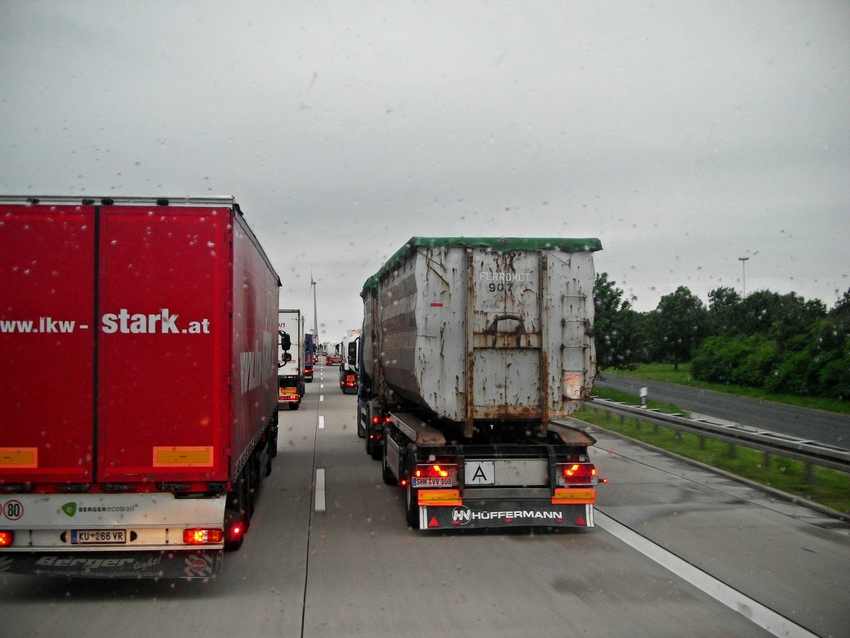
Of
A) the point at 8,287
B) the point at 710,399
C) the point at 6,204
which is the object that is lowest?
the point at 710,399

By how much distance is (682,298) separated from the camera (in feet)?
271

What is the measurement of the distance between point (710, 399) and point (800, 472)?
29694 mm

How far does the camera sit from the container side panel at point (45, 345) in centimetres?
724

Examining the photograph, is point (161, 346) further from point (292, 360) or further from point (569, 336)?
point (292, 360)

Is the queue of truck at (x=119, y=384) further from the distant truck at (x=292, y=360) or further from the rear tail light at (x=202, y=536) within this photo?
the distant truck at (x=292, y=360)

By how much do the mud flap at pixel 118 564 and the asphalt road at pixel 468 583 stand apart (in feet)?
1.02

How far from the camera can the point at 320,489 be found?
45.9 ft

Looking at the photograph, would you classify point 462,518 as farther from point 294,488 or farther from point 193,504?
point 294,488

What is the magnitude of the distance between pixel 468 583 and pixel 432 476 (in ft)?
6.73

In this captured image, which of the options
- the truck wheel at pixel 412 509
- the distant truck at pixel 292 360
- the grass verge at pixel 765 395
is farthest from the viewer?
the grass verge at pixel 765 395

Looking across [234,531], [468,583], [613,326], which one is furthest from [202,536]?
[613,326]

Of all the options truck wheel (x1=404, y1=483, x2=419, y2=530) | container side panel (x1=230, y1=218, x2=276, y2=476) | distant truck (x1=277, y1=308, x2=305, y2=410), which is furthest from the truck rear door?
distant truck (x1=277, y1=308, x2=305, y2=410)

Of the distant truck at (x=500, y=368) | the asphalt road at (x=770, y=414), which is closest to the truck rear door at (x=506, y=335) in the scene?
the distant truck at (x=500, y=368)

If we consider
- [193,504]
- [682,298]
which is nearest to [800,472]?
[193,504]
